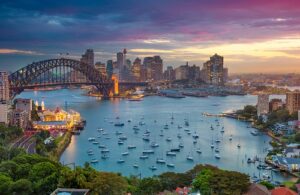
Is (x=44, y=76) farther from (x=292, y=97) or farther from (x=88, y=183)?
(x=88, y=183)

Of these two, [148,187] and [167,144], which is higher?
[148,187]

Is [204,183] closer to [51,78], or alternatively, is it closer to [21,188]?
[21,188]

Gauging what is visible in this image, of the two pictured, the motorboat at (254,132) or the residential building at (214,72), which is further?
the residential building at (214,72)

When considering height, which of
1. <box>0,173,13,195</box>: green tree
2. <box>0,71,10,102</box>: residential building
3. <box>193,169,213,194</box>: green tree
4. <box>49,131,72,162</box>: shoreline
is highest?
<box>0,71,10,102</box>: residential building

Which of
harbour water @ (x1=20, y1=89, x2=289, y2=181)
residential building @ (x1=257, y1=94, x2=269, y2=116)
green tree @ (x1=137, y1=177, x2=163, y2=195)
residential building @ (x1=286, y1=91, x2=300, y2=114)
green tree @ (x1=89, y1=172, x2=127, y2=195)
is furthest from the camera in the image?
residential building @ (x1=257, y1=94, x2=269, y2=116)

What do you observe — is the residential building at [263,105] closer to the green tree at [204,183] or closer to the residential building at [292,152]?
the residential building at [292,152]

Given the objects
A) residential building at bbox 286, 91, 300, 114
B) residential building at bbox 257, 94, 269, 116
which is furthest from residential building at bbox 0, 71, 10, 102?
residential building at bbox 286, 91, 300, 114

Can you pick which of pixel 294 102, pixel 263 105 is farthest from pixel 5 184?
pixel 263 105

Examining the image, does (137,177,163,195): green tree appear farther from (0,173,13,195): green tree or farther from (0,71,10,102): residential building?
(0,71,10,102): residential building

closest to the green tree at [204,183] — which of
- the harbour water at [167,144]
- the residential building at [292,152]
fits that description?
the harbour water at [167,144]
